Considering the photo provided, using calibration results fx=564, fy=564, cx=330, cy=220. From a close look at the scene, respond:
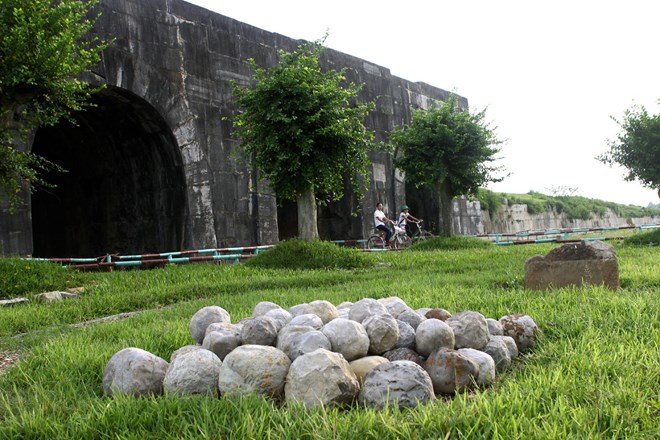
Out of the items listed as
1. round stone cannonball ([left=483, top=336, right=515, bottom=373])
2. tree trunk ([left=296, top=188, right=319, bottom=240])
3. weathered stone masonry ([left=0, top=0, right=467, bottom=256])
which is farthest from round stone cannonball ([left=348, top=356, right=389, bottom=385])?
weathered stone masonry ([left=0, top=0, right=467, bottom=256])

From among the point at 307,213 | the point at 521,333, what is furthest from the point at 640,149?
the point at 521,333

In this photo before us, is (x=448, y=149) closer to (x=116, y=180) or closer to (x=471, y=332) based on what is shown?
(x=116, y=180)

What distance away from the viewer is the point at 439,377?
2.62 m

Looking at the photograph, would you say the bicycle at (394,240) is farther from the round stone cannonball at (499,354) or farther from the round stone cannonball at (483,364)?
the round stone cannonball at (483,364)

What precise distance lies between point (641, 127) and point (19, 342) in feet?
54.2

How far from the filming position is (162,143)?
12.0m

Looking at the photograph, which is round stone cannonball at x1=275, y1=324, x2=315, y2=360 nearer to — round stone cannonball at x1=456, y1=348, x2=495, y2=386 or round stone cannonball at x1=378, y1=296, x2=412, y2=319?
round stone cannonball at x1=378, y1=296, x2=412, y2=319

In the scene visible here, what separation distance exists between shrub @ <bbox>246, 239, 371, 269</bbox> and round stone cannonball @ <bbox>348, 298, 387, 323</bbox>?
6.32m

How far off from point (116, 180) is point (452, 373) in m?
12.0

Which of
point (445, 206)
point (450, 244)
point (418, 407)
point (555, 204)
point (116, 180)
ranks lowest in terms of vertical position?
point (418, 407)

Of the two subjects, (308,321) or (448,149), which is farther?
(448,149)

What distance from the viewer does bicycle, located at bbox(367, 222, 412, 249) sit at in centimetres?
1530

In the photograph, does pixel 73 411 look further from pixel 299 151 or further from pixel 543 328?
pixel 299 151

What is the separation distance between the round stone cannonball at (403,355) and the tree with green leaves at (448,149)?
11.7 meters
